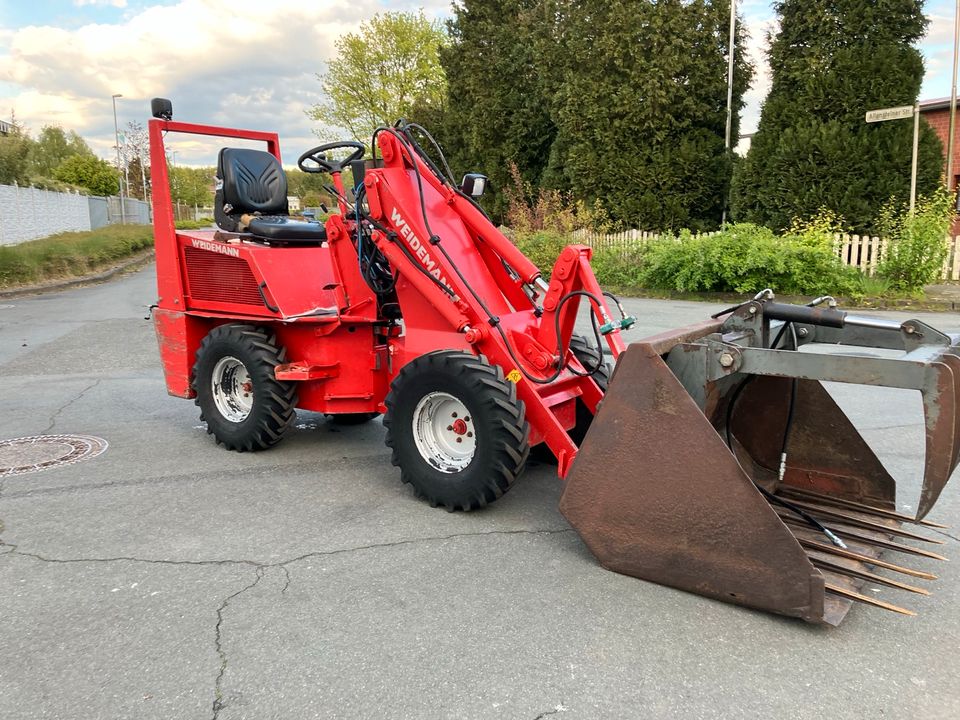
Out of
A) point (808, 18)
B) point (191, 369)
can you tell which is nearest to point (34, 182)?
point (808, 18)

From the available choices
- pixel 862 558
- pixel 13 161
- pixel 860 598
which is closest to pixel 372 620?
pixel 860 598

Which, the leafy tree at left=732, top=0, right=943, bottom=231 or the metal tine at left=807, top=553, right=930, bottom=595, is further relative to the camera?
the leafy tree at left=732, top=0, right=943, bottom=231

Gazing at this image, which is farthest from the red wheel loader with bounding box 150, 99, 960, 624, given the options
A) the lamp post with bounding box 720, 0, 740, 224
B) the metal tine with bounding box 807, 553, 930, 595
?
the lamp post with bounding box 720, 0, 740, 224

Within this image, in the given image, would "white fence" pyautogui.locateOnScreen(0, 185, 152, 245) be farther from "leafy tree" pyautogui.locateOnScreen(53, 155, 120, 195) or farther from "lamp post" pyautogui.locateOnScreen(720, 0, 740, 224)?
"lamp post" pyautogui.locateOnScreen(720, 0, 740, 224)

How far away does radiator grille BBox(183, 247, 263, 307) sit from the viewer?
A: 5488mm

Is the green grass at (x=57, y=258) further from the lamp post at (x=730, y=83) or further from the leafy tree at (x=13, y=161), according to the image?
the lamp post at (x=730, y=83)

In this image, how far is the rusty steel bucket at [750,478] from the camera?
120 inches

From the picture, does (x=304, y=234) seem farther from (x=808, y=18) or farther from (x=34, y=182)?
(x=34, y=182)

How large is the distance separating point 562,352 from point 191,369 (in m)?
3.17

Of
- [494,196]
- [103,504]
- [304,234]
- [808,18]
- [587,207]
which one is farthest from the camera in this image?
[494,196]

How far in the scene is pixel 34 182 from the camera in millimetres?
32812

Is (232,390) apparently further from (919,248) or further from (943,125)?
(943,125)

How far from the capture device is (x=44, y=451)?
5.76 m

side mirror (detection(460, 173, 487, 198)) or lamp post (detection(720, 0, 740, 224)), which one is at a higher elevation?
lamp post (detection(720, 0, 740, 224))
